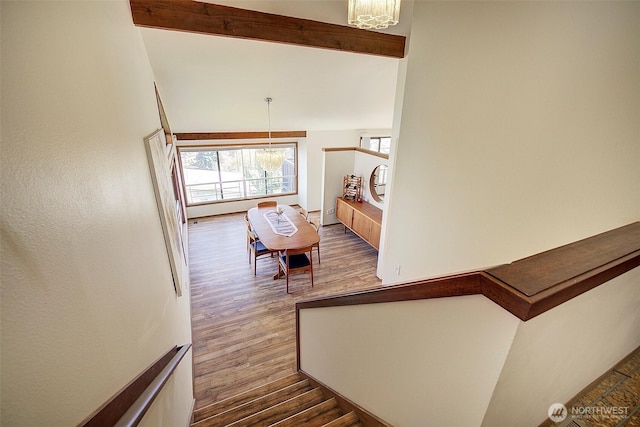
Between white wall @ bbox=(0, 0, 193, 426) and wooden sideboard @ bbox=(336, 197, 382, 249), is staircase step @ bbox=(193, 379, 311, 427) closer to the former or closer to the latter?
white wall @ bbox=(0, 0, 193, 426)

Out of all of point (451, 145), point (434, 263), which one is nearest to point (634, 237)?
point (451, 145)

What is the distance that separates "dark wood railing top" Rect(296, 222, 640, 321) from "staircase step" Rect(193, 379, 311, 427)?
179cm

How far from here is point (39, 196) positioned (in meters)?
0.58

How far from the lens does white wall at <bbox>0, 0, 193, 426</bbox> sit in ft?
1.64

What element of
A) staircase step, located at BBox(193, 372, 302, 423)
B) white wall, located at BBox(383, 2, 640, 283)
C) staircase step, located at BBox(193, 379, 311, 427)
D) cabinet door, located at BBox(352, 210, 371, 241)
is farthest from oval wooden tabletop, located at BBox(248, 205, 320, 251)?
white wall, located at BBox(383, 2, 640, 283)

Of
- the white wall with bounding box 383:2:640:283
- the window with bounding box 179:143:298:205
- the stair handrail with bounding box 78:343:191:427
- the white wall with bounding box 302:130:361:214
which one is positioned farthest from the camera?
the white wall with bounding box 302:130:361:214

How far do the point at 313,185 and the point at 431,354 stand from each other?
6356mm

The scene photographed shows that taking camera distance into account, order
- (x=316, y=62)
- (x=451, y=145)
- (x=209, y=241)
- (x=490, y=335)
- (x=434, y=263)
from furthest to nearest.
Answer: (x=209, y=241), (x=316, y=62), (x=434, y=263), (x=451, y=145), (x=490, y=335)

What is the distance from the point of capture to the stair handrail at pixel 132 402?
0.73 metres

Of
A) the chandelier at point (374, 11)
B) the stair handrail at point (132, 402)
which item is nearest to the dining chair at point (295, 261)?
the stair handrail at point (132, 402)

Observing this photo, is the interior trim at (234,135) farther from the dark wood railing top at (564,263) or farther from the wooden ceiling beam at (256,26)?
the dark wood railing top at (564,263)

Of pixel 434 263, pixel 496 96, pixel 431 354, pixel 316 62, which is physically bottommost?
pixel 434 263

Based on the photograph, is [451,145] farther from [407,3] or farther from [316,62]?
[316,62]

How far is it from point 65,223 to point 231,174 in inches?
255
